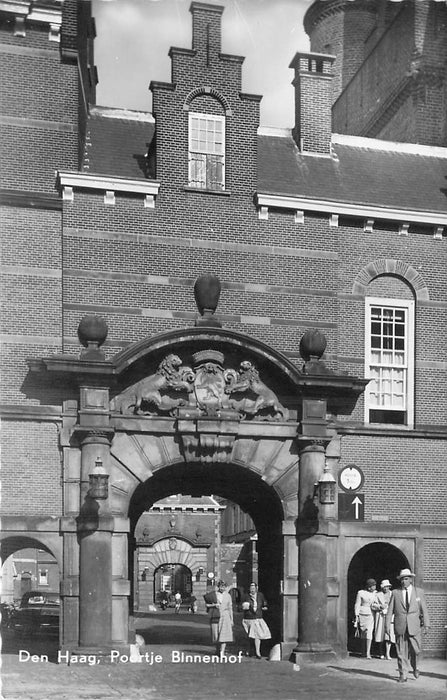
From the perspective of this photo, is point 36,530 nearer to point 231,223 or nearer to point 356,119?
point 231,223

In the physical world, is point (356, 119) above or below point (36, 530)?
above

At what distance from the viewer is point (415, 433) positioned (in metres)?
22.1

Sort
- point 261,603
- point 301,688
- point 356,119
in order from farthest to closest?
1. point 356,119
2. point 261,603
3. point 301,688

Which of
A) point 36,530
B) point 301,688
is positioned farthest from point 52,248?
point 301,688

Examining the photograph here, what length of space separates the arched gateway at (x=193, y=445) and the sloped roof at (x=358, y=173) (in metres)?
3.84

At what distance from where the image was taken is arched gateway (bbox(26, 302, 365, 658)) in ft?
64.5

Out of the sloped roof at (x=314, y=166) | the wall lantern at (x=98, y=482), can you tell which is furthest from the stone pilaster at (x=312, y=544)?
the sloped roof at (x=314, y=166)

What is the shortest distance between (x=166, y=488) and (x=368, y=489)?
4.73 meters

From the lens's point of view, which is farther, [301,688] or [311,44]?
[311,44]

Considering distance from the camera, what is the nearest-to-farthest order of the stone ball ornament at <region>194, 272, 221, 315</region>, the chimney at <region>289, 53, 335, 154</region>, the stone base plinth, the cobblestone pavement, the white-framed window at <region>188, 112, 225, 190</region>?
the cobblestone pavement, the stone base plinth, the stone ball ornament at <region>194, 272, 221, 315</region>, the white-framed window at <region>188, 112, 225, 190</region>, the chimney at <region>289, 53, 335, 154</region>

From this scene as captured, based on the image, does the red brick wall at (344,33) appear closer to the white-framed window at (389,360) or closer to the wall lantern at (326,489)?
the white-framed window at (389,360)

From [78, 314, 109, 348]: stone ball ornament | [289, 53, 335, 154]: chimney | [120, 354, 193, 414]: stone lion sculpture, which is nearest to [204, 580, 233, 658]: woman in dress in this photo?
[120, 354, 193, 414]: stone lion sculpture

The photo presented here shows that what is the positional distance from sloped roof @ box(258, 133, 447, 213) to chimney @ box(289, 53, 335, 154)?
10.4 inches

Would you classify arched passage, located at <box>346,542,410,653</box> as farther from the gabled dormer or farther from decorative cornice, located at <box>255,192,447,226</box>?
the gabled dormer
